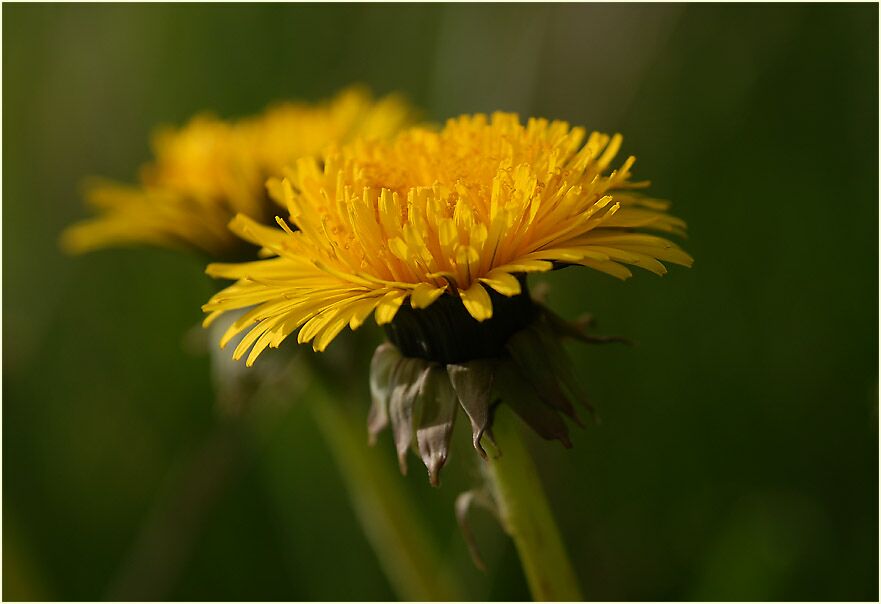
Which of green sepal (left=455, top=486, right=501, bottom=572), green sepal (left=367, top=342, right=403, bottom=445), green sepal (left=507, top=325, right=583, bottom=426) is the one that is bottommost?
green sepal (left=455, top=486, right=501, bottom=572)

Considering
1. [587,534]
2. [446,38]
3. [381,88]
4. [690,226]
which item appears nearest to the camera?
[587,534]

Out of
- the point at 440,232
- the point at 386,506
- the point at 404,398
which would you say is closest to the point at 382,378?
the point at 404,398

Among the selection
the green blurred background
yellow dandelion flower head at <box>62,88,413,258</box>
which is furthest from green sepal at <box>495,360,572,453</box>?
the green blurred background

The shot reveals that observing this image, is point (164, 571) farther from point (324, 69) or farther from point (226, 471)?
point (324, 69)

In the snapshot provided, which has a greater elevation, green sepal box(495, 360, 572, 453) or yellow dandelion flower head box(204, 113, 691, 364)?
yellow dandelion flower head box(204, 113, 691, 364)

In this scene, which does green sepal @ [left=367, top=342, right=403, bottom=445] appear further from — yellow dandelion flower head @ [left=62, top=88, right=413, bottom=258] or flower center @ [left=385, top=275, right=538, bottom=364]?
yellow dandelion flower head @ [left=62, top=88, right=413, bottom=258]

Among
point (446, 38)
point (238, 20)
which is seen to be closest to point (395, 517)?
point (446, 38)
